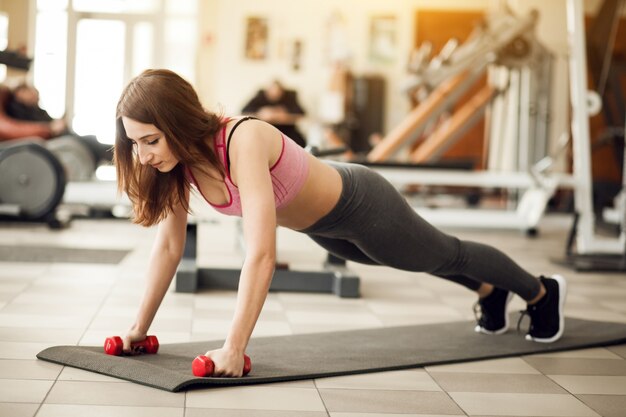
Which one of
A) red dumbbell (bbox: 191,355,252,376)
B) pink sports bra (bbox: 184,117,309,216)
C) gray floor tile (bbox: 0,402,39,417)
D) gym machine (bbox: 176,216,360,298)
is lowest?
gym machine (bbox: 176,216,360,298)

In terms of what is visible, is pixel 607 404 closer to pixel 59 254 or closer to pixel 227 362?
pixel 227 362

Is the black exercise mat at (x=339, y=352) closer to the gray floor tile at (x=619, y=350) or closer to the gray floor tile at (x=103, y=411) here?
the gray floor tile at (x=619, y=350)

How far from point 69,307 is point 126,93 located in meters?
1.39

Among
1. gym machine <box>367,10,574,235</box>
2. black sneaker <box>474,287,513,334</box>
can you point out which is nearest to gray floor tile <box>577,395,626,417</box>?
black sneaker <box>474,287,513,334</box>

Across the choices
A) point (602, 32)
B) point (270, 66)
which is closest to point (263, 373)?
point (602, 32)

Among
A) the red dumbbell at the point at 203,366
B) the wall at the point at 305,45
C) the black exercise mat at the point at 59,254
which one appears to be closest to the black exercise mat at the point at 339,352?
the red dumbbell at the point at 203,366

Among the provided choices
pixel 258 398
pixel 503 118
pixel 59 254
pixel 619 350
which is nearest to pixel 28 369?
pixel 258 398

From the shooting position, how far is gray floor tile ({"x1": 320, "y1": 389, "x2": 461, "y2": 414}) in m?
1.99

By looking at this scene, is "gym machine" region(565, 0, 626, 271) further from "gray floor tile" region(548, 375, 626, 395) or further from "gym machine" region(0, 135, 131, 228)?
"gym machine" region(0, 135, 131, 228)

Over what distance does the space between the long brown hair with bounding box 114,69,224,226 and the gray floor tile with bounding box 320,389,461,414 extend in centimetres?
61

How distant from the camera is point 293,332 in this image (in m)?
2.93

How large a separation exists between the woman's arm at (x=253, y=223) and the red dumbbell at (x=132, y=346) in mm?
→ 401

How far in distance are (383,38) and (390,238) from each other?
30.8 feet

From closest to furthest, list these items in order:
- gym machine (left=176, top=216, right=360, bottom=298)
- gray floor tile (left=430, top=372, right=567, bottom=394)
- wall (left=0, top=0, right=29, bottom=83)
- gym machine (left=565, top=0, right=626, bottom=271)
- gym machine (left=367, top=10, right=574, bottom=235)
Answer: gray floor tile (left=430, top=372, right=567, bottom=394) → gym machine (left=176, top=216, right=360, bottom=298) → gym machine (left=565, top=0, right=626, bottom=271) → gym machine (left=367, top=10, right=574, bottom=235) → wall (left=0, top=0, right=29, bottom=83)
